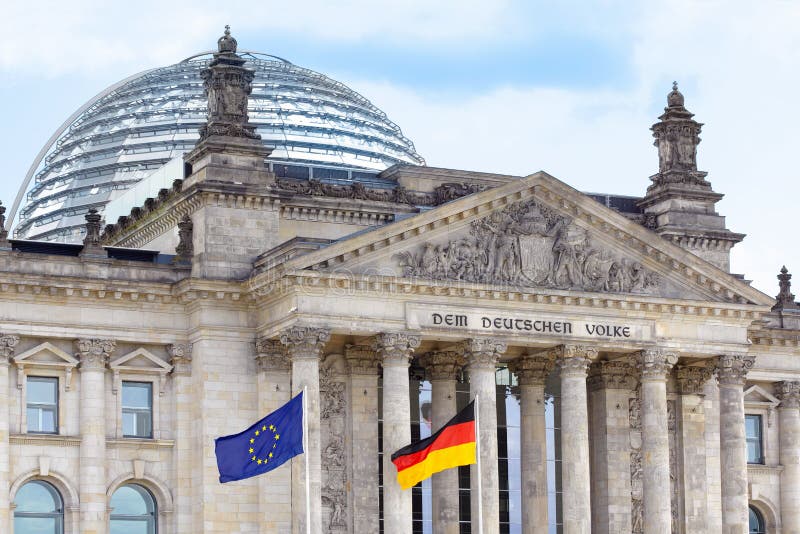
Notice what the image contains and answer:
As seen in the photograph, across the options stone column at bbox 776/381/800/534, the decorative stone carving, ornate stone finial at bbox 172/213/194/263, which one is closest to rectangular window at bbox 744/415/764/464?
stone column at bbox 776/381/800/534

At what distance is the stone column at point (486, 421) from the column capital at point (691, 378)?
867 cm

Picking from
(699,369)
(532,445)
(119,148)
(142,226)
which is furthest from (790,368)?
(119,148)

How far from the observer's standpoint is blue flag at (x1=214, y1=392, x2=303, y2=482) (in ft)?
191

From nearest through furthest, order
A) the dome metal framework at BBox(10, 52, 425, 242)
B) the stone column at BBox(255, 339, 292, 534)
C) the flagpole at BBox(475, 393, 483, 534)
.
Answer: the flagpole at BBox(475, 393, 483, 534), the stone column at BBox(255, 339, 292, 534), the dome metal framework at BBox(10, 52, 425, 242)

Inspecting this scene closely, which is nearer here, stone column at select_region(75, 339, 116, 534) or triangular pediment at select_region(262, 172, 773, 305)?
stone column at select_region(75, 339, 116, 534)

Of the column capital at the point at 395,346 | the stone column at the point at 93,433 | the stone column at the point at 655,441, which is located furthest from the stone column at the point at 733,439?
the stone column at the point at 93,433

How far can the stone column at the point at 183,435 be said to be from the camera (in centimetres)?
6300

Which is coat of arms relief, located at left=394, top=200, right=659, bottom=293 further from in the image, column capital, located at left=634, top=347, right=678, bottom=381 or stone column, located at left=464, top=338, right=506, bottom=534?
stone column, located at left=464, top=338, right=506, bottom=534

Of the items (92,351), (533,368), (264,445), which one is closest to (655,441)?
(533,368)

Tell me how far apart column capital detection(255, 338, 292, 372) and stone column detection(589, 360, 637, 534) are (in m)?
11.8

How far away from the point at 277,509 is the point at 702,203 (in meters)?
21.0

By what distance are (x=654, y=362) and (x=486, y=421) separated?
21.7 feet

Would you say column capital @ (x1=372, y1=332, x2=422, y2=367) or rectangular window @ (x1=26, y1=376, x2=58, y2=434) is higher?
column capital @ (x1=372, y1=332, x2=422, y2=367)

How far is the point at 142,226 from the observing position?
234 feet
